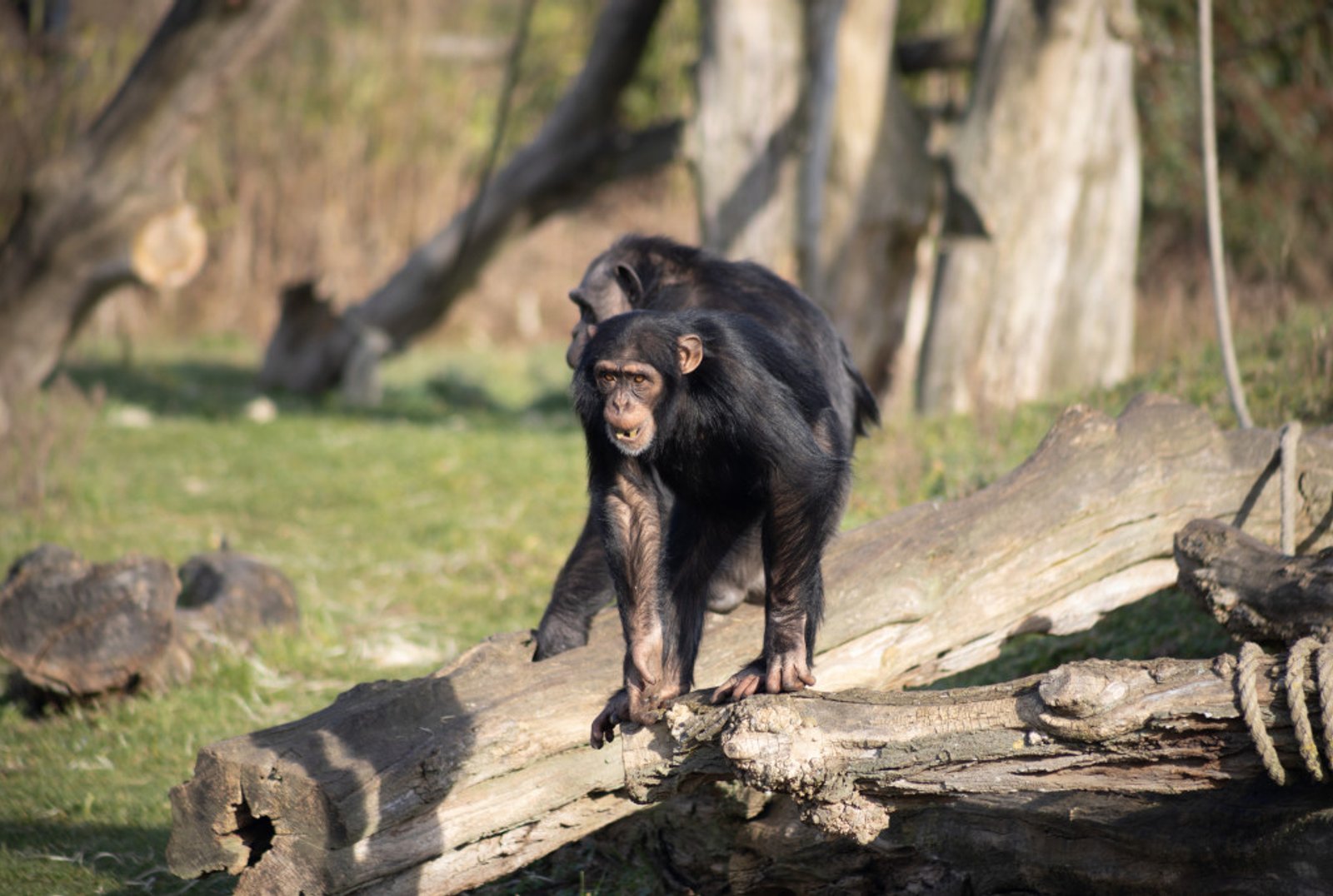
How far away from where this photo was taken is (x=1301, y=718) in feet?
8.45

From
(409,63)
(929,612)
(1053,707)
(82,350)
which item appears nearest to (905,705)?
(1053,707)

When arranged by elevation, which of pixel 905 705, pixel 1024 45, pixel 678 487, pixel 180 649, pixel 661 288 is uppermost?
pixel 1024 45

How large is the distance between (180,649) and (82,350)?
911 centimetres

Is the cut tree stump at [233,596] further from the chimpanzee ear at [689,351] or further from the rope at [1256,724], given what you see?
the rope at [1256,724]

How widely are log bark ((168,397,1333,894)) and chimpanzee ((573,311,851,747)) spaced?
0.18m

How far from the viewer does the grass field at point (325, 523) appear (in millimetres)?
4512

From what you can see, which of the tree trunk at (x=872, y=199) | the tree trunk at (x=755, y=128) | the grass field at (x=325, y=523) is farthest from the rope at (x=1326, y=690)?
the tree trunk at (x=755, y=128)

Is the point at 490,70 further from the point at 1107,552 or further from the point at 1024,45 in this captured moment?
the point at 1107,552

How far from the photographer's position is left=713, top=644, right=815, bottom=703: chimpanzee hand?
3.22m

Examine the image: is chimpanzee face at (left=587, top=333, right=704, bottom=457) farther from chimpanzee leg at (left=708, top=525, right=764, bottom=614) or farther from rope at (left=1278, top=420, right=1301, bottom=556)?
rope at (left=1278, top=420, right=1301, bottom=556)

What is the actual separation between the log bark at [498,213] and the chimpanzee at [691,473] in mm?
6860

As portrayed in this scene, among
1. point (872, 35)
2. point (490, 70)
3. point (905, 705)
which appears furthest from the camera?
point (490, 70)

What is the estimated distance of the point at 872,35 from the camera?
900 centimetres

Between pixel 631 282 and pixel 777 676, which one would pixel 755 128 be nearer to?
pixel 631 282
